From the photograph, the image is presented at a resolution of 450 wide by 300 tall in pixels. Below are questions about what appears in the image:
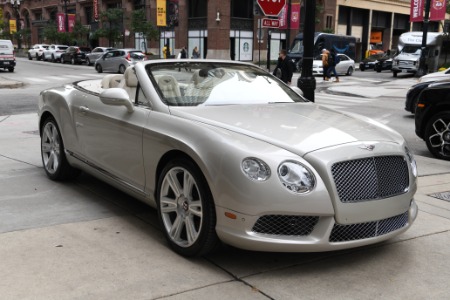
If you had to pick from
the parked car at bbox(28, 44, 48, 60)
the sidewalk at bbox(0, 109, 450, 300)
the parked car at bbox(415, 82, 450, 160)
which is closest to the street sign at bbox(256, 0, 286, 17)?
the parked car at bbox(415, 82, 450, 160)

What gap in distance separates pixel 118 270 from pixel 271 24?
9207mm

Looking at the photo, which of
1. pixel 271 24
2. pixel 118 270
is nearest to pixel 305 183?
pixel 118 270

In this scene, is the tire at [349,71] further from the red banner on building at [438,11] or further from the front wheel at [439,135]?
the front wheel at [439,135]

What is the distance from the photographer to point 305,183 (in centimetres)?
335

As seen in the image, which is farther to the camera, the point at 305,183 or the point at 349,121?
the point at 349,121

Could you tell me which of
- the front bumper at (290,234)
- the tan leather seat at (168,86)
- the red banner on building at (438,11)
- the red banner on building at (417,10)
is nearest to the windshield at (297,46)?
the red banner on building at (417,10)

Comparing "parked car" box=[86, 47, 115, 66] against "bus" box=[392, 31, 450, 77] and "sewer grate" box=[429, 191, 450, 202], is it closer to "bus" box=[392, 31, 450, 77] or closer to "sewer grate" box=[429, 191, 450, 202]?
"bus" box=[392, 31, 450, 77]

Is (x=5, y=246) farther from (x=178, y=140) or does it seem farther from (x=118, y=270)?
(x=178, y=140)

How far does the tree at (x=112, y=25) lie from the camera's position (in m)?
50.2

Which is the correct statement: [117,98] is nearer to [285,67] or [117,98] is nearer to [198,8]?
[285,67]

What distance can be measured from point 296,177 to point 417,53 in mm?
31714

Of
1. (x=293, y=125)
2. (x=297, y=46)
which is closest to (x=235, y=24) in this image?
(x=297, y=46)

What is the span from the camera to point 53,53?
47.0 m

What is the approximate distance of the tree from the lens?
5025cm
